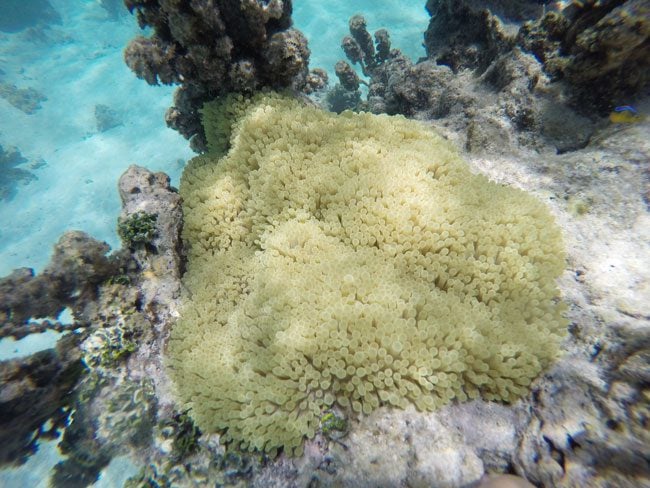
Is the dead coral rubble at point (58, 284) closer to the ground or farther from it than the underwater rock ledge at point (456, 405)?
farther from it

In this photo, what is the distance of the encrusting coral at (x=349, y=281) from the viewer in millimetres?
2592

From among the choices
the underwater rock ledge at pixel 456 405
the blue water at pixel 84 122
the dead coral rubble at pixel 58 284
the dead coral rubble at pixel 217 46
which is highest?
the blue water at pixel 84 122

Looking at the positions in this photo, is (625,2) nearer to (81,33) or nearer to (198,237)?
(198,237)

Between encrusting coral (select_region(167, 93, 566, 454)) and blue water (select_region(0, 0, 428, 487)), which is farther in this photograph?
blue water (select_region(0, 0, 428, 487))

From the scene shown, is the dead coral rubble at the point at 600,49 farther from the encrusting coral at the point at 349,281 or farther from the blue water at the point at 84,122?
the blue water at the point at 84,122

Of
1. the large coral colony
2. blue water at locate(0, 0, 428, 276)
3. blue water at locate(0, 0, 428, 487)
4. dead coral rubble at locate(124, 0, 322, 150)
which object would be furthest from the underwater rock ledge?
blue water at locate(0, 0, 428, 276)

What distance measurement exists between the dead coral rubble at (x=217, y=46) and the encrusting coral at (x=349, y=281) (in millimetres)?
898

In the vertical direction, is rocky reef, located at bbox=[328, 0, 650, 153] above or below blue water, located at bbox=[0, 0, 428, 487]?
below

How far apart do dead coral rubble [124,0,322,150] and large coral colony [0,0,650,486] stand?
0.08 feet

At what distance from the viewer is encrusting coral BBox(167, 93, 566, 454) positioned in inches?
102

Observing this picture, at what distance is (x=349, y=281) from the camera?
2900 mm

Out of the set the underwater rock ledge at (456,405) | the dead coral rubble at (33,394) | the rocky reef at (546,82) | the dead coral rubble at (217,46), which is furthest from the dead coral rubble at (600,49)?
the dead coral rubble at (33,394)

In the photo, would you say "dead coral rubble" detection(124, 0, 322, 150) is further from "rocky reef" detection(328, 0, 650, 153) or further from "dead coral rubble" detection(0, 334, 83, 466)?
"dead coral rubble" detection(0, 334, 83, 466)

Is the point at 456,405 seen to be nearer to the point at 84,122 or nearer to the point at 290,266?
the point at 290,266
